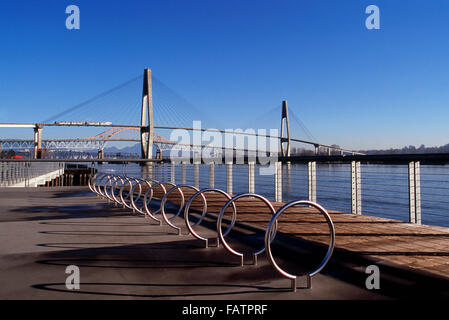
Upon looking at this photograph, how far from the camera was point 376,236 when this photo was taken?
4277mm

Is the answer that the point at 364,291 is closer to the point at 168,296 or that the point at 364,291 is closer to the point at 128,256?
the point at 168,296

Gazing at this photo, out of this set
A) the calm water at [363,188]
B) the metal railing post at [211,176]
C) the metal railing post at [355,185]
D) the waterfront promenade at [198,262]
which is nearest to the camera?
the waterfront promenade at [198,262]

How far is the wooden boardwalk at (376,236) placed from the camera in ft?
10.7

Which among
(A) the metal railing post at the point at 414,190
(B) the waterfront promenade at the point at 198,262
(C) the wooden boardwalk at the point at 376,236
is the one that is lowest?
(B) the waterfront promenade at the point at 198,262

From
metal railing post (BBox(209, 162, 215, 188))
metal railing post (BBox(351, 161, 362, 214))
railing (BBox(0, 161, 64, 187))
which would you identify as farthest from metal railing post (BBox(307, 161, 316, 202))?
railing (BBox(0, 161, 64, 187))

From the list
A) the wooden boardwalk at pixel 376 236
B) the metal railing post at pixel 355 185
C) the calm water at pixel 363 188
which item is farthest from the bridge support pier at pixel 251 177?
the metal railing post at pixel 355 185

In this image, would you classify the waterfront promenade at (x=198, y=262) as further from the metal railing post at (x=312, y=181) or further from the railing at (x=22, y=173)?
the railing at (x=22, y=173)

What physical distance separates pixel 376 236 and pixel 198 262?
7.21ft

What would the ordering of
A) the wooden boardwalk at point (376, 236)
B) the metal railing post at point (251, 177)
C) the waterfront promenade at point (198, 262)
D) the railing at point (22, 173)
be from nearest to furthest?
the waterfront promenade at point (198, 262) < the wooden boardwalk at point (376, 236) < the metal railing post at point (251, 177) < the railing at point (22, 173)

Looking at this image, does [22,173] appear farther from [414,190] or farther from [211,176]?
[414,190]

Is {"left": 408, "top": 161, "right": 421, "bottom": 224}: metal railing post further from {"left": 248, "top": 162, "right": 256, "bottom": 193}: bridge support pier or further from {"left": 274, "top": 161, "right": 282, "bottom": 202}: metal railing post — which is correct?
{"left": 248, "top": 162, "right": 256, "bottom": 193}: bridge support pier
